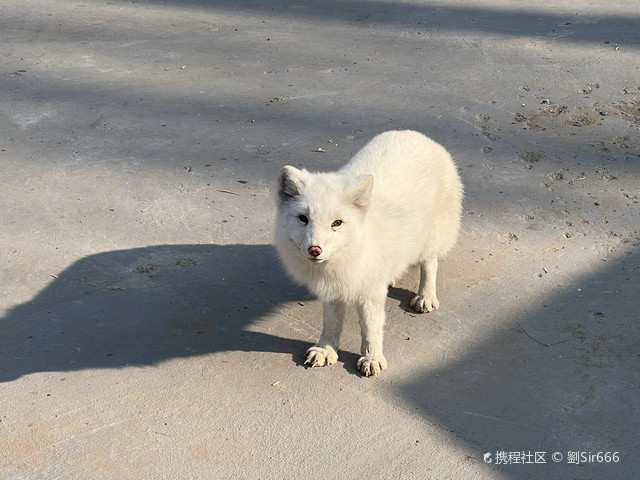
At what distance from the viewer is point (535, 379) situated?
382cm

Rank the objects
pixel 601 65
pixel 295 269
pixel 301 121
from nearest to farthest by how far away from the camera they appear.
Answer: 1. pixel 295 269
2. pixel 301 121
3. pixel 601 65

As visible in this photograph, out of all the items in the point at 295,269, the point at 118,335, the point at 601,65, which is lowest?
the point at 118,335

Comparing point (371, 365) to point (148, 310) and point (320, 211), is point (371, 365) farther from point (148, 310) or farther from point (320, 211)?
point (148, 310)

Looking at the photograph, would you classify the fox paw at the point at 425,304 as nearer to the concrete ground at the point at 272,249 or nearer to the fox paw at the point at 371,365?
the concrete ground at the point at 272,249

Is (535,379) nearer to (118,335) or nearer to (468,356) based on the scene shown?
(468,356)

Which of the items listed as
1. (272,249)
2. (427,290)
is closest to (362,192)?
(427,290)

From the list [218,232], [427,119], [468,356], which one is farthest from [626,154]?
[218,232]

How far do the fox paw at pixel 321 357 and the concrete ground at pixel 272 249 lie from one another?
4cm

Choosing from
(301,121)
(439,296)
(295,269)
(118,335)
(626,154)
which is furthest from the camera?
(301,121)

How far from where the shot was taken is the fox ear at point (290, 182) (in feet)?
11.9

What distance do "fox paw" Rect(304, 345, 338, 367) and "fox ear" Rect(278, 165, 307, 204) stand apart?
31.9 inches

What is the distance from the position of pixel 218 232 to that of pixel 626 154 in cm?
308

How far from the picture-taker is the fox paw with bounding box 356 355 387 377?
3873 millimetres

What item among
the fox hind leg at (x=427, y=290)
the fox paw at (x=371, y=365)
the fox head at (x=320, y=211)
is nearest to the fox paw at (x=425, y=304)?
the fox hind leg at (x=427, y=290)
